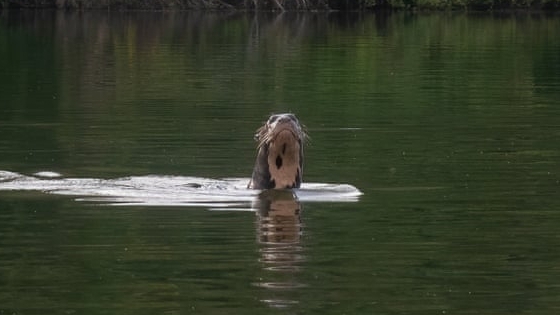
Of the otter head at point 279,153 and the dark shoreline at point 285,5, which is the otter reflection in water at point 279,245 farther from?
the dark shoreline at point 285,5

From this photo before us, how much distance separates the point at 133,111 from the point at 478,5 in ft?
293

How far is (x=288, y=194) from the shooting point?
19.4 m

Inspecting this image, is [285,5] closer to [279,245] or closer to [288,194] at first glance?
[288,194]

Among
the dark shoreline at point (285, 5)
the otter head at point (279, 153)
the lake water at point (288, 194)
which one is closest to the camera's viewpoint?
the lake water at point (288, 194)

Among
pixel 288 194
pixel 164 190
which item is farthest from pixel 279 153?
pixel 164 190

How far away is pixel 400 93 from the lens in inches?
1519

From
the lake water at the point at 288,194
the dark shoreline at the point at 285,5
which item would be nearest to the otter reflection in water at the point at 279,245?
the lake water at the point at 288,194

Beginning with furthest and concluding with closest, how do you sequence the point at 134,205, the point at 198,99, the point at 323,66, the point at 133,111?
1. the point at 323,66
2. the point at 198,99
3. the point at 133,111
4. the point at 134,205

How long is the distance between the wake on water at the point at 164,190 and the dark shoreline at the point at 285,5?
83771 millimetres

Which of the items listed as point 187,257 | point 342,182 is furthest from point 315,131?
point 187,257

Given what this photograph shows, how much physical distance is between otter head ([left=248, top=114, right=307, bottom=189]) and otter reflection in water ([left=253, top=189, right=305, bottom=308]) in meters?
0.14

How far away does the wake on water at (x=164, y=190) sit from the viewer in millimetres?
18797

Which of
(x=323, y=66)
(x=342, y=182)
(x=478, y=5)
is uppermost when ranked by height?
(x=342, y=182)

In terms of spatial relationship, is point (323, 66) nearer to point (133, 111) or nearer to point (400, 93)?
point (400, 93)
